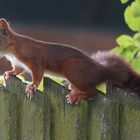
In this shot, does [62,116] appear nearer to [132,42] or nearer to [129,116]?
[129,116]

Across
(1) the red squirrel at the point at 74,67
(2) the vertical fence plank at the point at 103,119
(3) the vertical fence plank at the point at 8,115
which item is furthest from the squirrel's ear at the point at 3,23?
(2) the vertical fence plank at the point at 103,119

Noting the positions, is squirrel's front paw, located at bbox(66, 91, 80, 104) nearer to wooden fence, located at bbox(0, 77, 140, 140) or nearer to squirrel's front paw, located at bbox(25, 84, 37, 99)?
wooden fence, located at bbox(0, 77, 140, 140)

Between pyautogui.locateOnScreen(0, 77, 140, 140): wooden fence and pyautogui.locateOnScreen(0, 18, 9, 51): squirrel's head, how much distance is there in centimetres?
46

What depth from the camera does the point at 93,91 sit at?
3504mm

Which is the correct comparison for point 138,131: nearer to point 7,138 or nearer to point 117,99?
point 117,99

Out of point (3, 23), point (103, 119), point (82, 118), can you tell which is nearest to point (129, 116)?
point (103, 119)

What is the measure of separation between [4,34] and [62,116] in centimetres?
72

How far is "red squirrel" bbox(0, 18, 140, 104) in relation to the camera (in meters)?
3.55

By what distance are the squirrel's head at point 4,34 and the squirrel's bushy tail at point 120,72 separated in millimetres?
521

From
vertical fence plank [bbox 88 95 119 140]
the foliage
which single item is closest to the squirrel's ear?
the foliage

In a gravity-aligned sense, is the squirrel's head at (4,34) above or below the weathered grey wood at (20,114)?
above

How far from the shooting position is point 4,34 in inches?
157

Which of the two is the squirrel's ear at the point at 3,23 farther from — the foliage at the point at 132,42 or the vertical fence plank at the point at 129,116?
the vertical fence plank at the point at 129,116

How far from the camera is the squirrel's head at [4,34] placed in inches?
154
